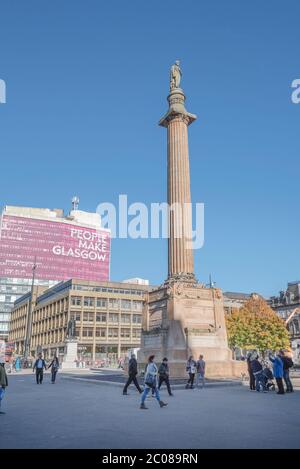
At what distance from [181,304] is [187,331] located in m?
1.70

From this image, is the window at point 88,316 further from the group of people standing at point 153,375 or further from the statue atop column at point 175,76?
the group of people standing at point 153,375

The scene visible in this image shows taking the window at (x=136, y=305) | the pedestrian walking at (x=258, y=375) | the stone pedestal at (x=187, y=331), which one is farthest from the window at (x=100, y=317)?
the pedestrian walking at (x=258, y=375)

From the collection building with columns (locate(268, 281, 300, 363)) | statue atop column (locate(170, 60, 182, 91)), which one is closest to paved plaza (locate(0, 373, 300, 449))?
statue atop column (locate(170, 60, 182, 91))

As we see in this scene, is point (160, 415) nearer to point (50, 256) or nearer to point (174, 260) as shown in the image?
point (174, 260)

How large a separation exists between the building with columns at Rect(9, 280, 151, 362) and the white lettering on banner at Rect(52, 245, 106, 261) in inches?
1568

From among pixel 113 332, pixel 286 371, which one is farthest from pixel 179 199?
pixel 113 332

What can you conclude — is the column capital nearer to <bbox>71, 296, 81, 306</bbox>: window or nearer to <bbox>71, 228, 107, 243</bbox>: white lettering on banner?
<bbox>71, 296, 81, 306</bbox>: window

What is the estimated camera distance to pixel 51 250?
457 ft

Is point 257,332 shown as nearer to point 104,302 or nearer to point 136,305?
point 136,305

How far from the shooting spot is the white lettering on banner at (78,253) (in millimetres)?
140500

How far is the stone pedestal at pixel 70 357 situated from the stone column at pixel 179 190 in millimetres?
28955

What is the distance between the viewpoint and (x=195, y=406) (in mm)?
12602

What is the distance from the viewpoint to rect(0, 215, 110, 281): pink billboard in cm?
13425
